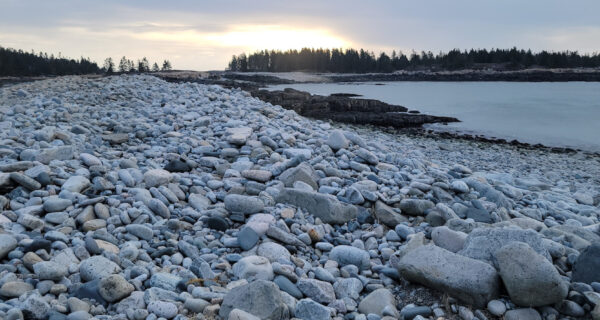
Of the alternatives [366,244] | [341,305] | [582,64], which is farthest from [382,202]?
[582,64]

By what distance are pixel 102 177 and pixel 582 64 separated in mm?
118058

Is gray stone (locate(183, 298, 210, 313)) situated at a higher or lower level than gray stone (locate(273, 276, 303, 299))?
higher

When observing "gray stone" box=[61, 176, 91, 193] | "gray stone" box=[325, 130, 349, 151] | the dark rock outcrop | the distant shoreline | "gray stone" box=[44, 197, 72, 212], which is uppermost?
the distant shoreline

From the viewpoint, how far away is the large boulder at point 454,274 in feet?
12.3

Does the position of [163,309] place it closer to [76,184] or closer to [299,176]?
[76,184]

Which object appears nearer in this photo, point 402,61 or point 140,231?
point 140,231

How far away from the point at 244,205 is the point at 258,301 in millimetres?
2147

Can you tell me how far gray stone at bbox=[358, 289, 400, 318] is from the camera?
3703 millimetres

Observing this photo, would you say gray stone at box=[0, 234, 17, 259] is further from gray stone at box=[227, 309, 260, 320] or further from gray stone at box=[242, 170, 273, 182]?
gray stone at box=[242, 170, 273, 182]

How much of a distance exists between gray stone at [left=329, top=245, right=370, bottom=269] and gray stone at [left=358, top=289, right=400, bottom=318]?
2.07ft

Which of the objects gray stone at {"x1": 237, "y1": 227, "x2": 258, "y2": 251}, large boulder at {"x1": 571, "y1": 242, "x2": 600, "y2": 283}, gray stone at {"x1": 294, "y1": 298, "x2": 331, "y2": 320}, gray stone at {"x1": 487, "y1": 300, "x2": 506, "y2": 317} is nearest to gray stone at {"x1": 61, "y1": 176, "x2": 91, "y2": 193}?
gray stone at {"x1": 237, "y1": 227, "x2": 258, "y2": 251}

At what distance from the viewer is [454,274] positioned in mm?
3816

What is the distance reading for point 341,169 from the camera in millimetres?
7301

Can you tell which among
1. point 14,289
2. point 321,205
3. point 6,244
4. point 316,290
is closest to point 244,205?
point 321,205
